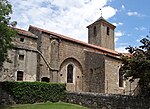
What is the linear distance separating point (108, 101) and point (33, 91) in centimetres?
754

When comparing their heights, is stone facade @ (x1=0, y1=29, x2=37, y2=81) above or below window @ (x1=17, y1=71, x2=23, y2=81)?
above

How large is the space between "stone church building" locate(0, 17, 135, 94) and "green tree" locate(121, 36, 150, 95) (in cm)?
1145

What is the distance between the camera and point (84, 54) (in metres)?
34.1

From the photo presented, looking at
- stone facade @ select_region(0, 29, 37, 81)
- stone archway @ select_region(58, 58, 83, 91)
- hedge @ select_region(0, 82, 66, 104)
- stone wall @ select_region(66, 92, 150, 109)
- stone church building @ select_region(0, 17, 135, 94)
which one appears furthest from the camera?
stone archway @ select_region(58, 58, 83, 91)

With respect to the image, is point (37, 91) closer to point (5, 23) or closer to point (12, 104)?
point (12, 104)

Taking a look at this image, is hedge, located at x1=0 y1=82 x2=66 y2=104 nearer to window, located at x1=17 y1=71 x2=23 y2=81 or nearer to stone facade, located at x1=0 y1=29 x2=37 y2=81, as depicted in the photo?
stone facade, located at x1=0 y1=29 x2=37 y2=81

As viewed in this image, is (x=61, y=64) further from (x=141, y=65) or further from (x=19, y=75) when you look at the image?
(x=141, y=65)

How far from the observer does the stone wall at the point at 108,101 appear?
58.0ft

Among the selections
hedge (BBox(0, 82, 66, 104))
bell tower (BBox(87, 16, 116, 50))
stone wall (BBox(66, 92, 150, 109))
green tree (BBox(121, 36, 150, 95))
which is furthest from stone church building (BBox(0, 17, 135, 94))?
bell tower (BBox(87, 16, 116, 50))

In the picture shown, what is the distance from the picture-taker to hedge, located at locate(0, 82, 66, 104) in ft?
69.2

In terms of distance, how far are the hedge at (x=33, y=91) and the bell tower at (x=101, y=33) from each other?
25737mm

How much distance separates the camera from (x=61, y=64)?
30.9 m

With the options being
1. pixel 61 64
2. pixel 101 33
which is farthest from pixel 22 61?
pixel 101 33

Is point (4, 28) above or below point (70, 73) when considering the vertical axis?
above
